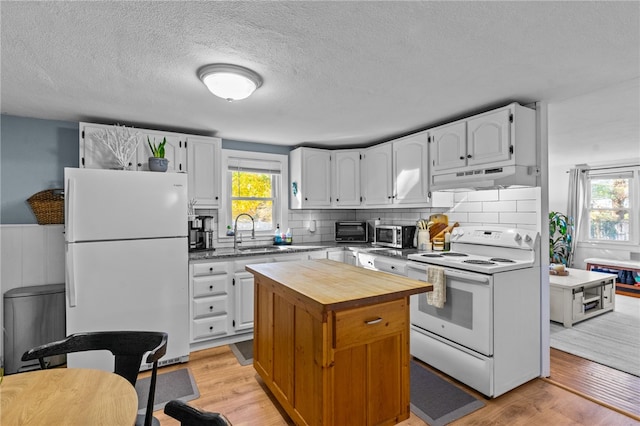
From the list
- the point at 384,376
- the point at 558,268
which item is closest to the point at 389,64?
the point at 384,376

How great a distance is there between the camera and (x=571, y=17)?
1562 millimetres

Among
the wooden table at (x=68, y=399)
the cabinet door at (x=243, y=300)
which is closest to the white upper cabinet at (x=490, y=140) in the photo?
the cabinet door at (x=243, y=300)

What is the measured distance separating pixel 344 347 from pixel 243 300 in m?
2.00

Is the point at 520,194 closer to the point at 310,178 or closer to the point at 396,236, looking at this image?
the point at 396,236

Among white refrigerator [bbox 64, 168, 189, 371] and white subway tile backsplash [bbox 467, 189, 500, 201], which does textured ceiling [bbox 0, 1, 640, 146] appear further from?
white subway tile backsplash [bbox 467, 189, 500, 201]

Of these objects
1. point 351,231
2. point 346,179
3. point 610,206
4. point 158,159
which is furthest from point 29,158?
point 610,206

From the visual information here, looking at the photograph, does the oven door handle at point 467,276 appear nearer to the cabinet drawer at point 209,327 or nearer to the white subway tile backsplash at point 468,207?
the white subway tile backsplash at point 468,207

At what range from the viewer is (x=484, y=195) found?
3.28 metres

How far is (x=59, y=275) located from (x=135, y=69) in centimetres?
216

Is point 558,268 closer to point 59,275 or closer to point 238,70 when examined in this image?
point 238,70

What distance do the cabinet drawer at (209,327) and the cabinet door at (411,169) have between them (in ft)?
7.68

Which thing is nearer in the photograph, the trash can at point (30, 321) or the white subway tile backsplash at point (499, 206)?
the trash can at point (30, 321)

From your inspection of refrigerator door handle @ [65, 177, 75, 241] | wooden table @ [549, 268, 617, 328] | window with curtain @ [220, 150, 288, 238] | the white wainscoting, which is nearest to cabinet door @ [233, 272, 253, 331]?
window with curtain @ [220, 150, 288, 238]

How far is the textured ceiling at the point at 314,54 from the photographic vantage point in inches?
60.5
